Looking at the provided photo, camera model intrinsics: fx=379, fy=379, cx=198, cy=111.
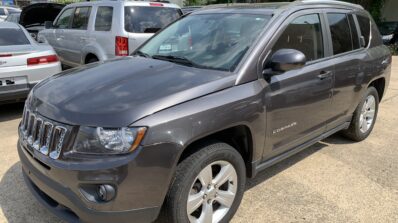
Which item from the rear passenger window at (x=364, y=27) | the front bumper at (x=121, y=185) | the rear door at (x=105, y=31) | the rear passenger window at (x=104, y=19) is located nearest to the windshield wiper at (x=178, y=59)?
the front bumper at (x=121, y=185)

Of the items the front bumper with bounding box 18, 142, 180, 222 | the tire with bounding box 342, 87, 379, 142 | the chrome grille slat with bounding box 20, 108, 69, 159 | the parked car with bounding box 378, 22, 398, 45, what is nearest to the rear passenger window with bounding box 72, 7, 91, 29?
the chrome grille slat with bounding box 20, 108, 69, 159

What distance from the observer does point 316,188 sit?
147 inches

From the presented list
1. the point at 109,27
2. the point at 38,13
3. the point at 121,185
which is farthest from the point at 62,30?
the point at 121,185

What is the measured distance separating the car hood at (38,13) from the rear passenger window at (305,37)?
35.0 feet

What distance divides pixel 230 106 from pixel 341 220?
142 cm

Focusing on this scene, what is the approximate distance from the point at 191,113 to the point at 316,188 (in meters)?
1.84

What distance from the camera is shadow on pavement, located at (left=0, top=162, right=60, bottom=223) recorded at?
314cm

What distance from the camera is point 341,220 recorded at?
3207 mm

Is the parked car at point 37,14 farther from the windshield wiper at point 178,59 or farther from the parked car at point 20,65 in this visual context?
the windshield wiper at point 178,59

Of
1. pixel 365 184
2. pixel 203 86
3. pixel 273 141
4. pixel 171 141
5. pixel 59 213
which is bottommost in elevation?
pixel 365 184

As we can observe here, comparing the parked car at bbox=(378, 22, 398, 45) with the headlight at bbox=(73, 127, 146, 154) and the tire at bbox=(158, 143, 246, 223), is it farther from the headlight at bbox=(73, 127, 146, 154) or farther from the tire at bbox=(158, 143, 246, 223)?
the headlight at bbox=(73, 127, 146, 154)

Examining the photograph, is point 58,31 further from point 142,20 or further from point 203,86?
point 203,86

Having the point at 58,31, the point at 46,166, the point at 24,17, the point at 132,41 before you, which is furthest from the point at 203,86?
the point at 24,17

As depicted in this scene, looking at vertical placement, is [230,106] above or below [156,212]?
above
